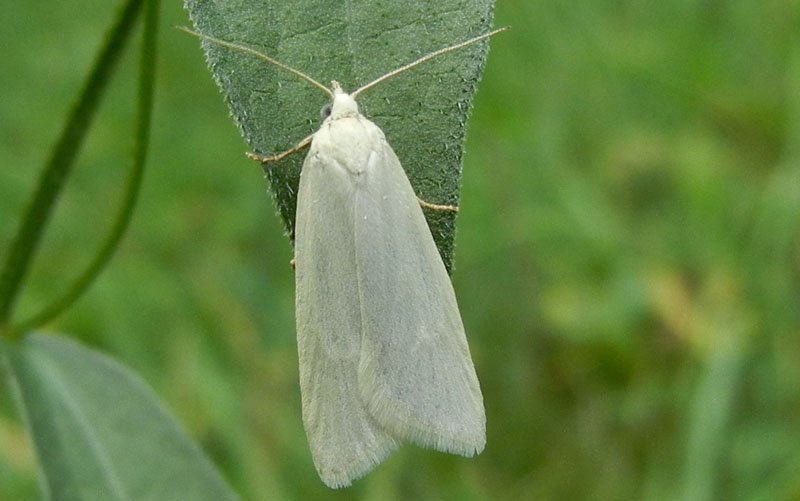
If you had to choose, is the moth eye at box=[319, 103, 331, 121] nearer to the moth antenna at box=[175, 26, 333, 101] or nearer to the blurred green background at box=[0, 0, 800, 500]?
the moth antenna at box=[175, 26, 333, 101]

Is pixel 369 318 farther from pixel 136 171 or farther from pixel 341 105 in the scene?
pixel 136 171

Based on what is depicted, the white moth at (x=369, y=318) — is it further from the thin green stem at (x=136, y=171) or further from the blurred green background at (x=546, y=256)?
the blurred green background at (x=546, y=256)

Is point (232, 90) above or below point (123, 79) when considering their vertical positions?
above

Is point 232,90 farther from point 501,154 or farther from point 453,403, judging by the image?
point 501,154

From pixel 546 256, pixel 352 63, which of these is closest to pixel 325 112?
pixel 352 63

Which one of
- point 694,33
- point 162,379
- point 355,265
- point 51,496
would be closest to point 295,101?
point 355,265

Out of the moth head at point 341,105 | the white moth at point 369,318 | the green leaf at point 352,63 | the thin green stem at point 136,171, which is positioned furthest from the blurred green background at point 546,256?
the green leaf at point 352,63
